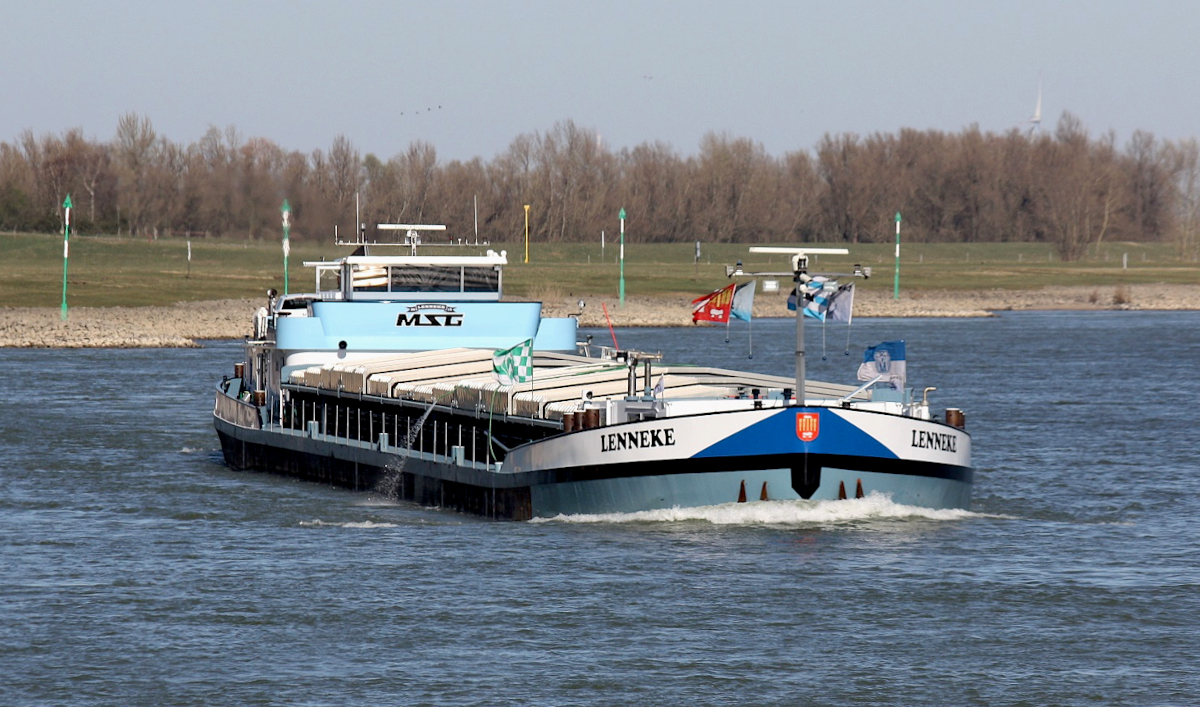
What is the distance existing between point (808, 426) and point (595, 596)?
14.5 ft

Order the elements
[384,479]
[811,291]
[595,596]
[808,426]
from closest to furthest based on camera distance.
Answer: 1. [595,596]
2. [808,426]
3. [811,291]
4. [384,479]

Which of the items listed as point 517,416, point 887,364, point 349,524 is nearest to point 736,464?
point 887,364

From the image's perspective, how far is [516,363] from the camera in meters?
29.5

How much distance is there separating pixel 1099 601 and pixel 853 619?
3.64 meters

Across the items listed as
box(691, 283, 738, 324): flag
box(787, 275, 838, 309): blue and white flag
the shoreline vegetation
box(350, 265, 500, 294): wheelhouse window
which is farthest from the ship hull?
the shoreline vegetation

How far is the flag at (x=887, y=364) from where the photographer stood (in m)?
27.3

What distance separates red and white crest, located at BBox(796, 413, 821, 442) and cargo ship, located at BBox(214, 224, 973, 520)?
0.8 inches

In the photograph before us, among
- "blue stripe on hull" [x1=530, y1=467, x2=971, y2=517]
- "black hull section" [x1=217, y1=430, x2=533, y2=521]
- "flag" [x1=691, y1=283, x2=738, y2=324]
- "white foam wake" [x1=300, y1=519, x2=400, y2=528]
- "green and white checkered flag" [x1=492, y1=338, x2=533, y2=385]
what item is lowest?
"white foam wake" [x1=300, y1=519, x2=400, y2=528]

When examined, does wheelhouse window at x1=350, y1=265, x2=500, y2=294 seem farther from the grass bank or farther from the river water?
the grass bank

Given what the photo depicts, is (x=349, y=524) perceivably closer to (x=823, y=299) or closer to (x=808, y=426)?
(x=808, y=426)

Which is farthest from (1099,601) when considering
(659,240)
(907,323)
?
(659,240)

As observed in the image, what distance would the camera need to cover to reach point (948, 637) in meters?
21.2

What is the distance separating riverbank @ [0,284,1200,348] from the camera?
86750 mm

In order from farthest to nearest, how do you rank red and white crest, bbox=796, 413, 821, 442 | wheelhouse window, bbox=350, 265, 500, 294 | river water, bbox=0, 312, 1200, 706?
wheelhouse window, bbox=350, 265, 500, 294
red and white crest, bbox=796, 413, 821, 442
river water, bbox=0, 312, 1200, 706
